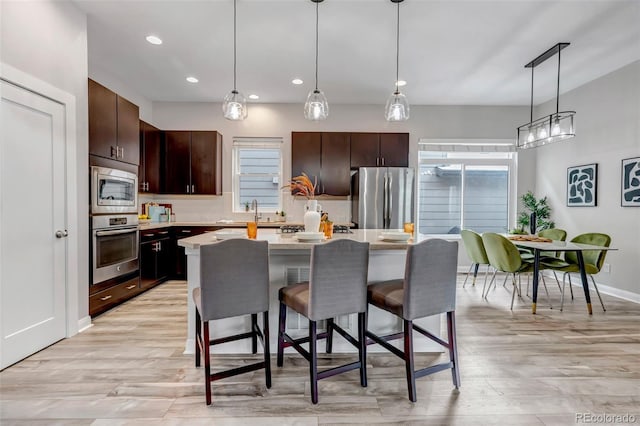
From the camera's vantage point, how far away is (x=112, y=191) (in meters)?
3.31

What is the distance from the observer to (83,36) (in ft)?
9.46

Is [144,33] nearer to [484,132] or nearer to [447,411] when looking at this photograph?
[447,411]

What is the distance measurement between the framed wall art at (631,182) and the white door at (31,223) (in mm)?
6096

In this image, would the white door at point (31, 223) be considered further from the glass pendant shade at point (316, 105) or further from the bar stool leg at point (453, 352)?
the bar stool leg at point (453, 352)

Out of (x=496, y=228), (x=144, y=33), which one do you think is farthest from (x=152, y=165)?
(x=496, y=228)

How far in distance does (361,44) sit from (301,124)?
7.04 feet

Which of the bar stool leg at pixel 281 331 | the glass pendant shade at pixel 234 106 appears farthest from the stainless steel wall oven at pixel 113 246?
the bar stool leg at pixel 281 331

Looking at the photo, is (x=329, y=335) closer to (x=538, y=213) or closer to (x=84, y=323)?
(x=84, y=323)

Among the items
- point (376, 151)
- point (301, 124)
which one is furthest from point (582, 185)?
point (301, 124)

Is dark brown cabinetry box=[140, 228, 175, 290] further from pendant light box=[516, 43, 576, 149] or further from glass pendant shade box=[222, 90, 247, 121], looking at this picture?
pendant light box=[516, 43, 576, 149]

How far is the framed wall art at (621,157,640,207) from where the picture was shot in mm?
3735

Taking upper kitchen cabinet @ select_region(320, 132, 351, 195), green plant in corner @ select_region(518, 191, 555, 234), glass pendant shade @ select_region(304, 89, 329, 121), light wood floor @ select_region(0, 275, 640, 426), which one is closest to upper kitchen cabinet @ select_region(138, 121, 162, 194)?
light wood floor @ select_region(0, 275, 640, 426)

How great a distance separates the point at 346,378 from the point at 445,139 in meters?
4.57

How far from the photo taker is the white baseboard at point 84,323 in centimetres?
281
